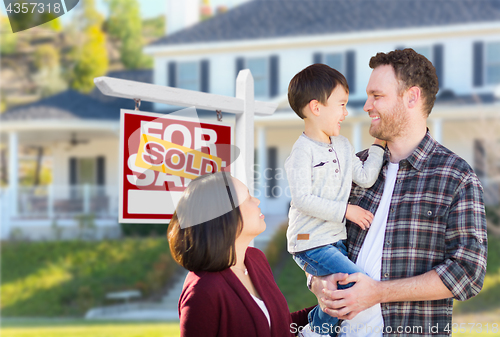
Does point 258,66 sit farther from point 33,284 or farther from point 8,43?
point 8,43

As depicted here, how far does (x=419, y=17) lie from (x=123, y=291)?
11310 millimetres

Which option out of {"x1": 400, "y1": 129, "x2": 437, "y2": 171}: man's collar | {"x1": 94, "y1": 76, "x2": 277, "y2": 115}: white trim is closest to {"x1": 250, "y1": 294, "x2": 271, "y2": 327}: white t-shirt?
{"x1": 400, "y1": 129, "x2": 437, "y2": 171}: man's collar

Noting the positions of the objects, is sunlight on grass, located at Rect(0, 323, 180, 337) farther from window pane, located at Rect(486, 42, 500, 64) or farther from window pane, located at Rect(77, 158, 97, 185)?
window pane, located at Rect(486, 42, 500, 64)

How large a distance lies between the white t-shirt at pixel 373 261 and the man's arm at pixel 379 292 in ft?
0.47

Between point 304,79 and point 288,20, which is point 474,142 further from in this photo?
point 304,79

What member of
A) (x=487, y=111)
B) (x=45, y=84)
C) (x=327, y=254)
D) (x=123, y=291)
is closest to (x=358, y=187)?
(x=327, y=254)

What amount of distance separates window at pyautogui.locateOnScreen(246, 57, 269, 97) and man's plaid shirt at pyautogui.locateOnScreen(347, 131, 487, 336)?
43.1 ft

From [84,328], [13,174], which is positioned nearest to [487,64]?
[84,328]

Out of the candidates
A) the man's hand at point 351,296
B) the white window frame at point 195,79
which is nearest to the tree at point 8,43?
the white window frame at point 195,79

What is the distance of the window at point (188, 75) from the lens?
16281mm

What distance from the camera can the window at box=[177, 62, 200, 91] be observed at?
16.3 metres

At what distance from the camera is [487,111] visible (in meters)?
13.5

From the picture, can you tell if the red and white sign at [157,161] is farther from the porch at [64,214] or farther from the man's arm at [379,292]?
the porch at [64,214]

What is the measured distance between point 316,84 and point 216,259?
3.38 feet
